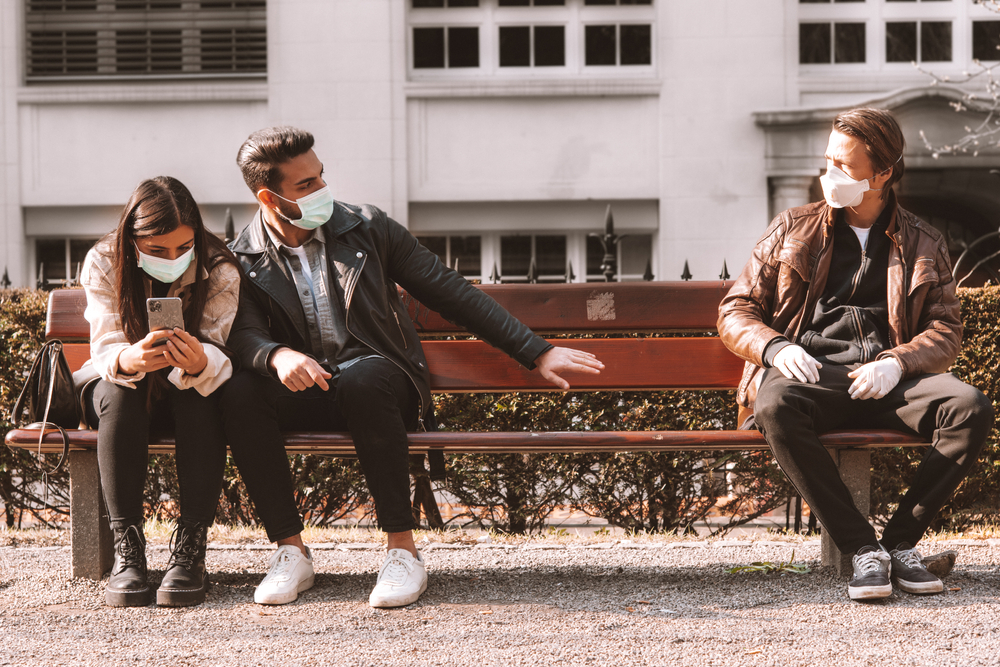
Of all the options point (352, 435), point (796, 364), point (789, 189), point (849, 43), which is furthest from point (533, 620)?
point (849, 43)

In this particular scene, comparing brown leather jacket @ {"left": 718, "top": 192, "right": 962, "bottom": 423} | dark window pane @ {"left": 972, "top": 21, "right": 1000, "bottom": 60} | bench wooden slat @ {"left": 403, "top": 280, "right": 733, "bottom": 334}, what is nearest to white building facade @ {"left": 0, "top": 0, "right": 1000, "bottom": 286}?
dark window pane @ {"left": 972, "top": 21, "right": 1000, "bottom": 60}

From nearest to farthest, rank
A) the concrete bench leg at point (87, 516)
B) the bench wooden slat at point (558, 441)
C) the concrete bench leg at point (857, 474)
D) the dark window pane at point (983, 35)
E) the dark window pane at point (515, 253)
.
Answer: the bench wooden slat at point (558, 441) < the concrete bench leg at point (857, 474) < the concrete bench leg at point (87, 516) < the dark window pane at point (983, 35) < the dark window pane at point (515, 253)

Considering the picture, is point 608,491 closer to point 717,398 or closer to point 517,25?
point 717,398

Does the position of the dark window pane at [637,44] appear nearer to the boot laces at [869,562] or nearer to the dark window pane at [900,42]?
the dark window pane at [900,42]

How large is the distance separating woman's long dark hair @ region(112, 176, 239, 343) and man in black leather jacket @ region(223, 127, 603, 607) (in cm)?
15

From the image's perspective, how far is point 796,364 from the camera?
2.96 metres

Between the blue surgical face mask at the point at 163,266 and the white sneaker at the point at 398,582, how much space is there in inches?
42.8

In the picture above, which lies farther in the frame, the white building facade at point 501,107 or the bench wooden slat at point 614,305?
the white building facade at point 501,107

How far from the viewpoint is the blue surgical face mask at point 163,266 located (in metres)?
3.01

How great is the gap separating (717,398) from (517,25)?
27.0 ft

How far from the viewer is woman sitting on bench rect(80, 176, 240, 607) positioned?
114 inches

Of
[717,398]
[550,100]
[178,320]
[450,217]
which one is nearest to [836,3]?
[550,100]

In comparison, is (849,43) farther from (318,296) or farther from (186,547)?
(186,547)

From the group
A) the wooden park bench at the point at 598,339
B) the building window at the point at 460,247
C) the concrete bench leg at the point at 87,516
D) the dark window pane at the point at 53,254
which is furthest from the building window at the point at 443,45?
the concrete bench leg at the point at 87,516
